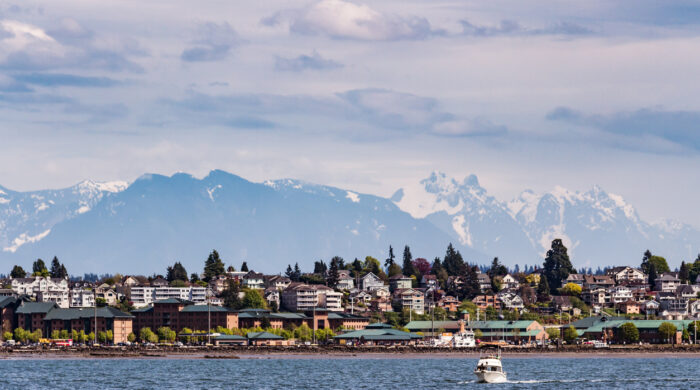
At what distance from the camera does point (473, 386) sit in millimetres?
113688

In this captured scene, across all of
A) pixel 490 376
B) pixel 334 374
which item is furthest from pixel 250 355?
pixel 490 376

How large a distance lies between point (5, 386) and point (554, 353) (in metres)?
107

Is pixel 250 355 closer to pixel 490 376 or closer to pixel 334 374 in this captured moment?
pixel 334 374

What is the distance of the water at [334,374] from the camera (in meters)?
116

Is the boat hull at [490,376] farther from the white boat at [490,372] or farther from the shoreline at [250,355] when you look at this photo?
the shoreline at [250,355]

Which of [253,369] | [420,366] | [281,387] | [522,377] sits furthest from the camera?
[420,366]

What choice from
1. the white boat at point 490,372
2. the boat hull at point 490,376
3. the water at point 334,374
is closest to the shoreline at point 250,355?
the water at point 334,374

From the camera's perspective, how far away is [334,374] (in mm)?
136625

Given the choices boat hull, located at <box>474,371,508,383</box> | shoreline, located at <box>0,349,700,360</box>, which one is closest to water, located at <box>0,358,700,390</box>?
boat hull, located at <box>474,371,508,383</box>

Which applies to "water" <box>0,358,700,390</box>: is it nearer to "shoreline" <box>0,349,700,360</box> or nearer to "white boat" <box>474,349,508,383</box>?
"white boat" <box>474,349,508,383</box>

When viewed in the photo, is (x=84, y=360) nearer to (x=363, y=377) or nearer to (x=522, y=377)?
(x=363, y=377)

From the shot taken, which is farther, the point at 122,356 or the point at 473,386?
the point at 122,356

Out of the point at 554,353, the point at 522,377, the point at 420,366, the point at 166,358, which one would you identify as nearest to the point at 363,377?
the point at 522,377

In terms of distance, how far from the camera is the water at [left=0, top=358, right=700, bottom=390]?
11612 cm
